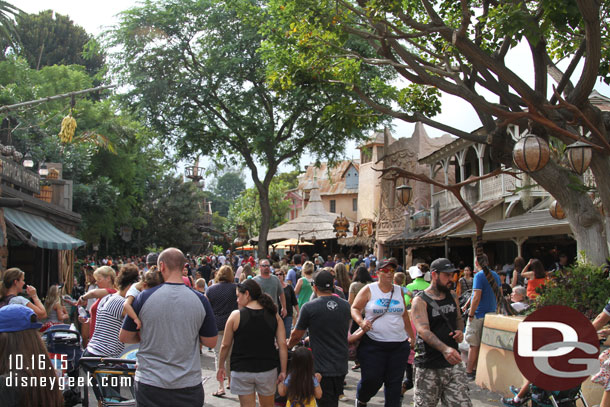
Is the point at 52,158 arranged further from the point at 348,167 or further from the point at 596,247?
the point at 348,167

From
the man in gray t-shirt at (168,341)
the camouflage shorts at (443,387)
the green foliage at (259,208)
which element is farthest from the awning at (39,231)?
the green foliage at (259,208)

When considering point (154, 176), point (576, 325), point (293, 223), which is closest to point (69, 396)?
point (576, 325)

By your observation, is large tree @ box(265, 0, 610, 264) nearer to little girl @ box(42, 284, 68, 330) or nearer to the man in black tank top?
the man in black tank top

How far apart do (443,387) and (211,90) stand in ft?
73.7

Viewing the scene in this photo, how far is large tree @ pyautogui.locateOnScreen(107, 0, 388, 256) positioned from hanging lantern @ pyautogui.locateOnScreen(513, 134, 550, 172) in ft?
54.2

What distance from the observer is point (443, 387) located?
580 cm

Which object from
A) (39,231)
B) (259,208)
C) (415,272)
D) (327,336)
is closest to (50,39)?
(259,208)

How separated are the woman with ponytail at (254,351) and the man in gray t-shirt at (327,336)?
21.7 inches

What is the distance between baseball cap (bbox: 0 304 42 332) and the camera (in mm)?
4164

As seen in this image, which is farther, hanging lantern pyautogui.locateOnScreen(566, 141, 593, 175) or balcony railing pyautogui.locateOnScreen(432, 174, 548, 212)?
balcony railing pyautogui.locateOnScreen(432, 174, 548, 212)

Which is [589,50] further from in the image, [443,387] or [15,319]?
[15,319]

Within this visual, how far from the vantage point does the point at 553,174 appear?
352 inches

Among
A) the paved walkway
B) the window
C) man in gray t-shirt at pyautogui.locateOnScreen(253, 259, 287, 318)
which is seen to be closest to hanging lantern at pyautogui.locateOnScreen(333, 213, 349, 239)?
man in gray t-shirt at pyautogui.locateOnScreen(253, 259, 287, 318)

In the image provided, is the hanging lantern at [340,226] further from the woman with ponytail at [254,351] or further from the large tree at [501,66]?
the woman with ponytail at [254,351]
